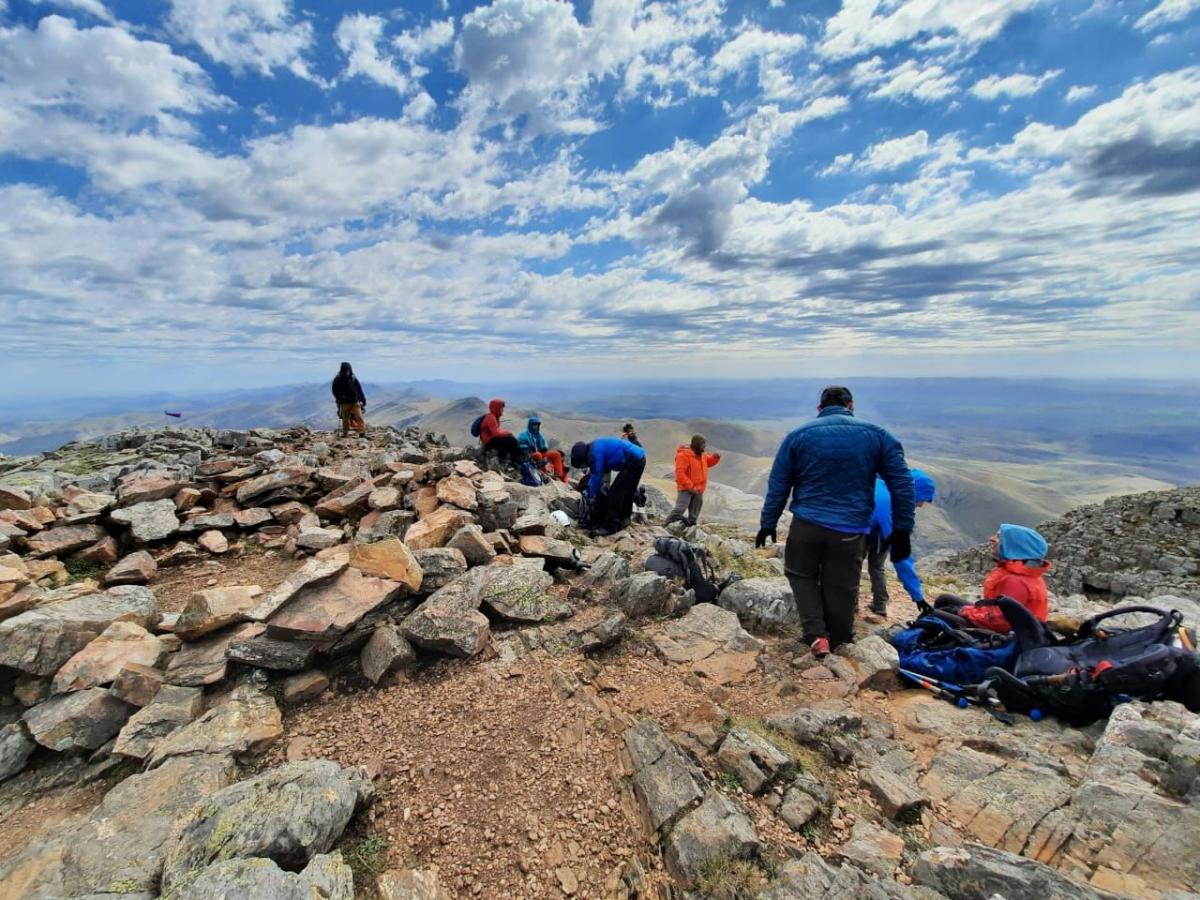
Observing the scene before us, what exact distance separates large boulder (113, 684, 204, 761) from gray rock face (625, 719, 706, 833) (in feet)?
15.0

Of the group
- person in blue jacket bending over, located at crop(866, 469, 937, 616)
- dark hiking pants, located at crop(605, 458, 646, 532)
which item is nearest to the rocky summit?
person in blue jacket bending over, located at crop(866, 469, 937, 616)

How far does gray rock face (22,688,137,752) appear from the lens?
509cm

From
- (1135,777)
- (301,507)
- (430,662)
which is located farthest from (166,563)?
(1135,777)

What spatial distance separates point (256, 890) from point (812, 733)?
14.7 feet

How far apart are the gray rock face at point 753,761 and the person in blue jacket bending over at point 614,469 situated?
733cm

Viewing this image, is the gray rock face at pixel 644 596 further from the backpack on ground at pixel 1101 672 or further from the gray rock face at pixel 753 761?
the backpack on ground at pixel 1101 672

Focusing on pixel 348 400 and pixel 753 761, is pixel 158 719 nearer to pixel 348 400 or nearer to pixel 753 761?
pixel 753 761

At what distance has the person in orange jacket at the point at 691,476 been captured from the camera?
12922mm

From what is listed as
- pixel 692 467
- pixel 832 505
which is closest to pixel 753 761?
pixel 832 505

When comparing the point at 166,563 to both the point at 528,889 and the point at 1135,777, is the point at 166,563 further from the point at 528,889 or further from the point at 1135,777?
the point at 1135,777

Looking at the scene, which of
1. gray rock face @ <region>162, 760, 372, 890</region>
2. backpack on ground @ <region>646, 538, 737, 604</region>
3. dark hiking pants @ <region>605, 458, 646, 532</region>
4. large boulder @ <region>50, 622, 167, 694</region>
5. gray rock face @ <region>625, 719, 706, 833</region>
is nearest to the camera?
gray rock face @ <region>162, 760, 372, 890</region>

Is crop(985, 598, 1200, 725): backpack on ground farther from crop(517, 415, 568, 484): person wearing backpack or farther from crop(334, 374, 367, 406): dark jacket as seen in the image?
crop(334, 374, 367, 406): dark jacket

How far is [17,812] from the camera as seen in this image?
4.66 metres

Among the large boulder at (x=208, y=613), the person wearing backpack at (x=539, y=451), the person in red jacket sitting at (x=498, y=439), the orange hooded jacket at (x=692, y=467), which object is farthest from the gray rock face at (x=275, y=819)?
the person wearing backpack at (x=539, y=451)
